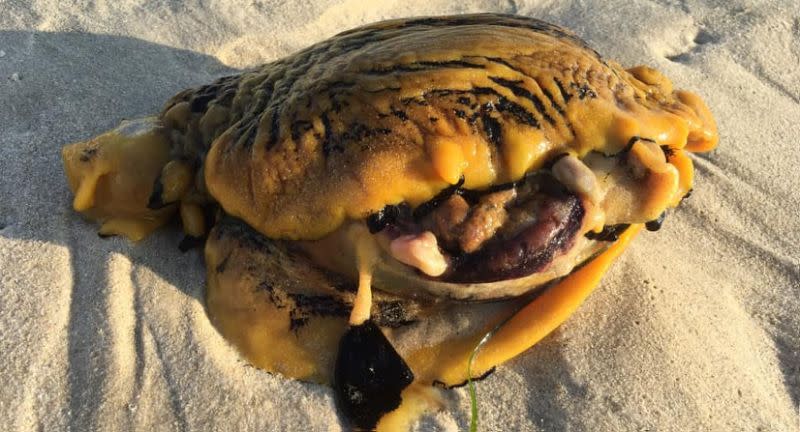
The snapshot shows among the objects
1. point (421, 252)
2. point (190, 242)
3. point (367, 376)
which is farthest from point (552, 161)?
point (190, 242)

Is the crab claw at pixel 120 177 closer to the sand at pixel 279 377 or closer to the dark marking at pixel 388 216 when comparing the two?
the sand at pixel 279 377

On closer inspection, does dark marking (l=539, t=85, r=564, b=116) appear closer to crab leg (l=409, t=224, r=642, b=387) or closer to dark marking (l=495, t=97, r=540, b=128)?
dark marking (l=495, t=97, r=540, b=128)

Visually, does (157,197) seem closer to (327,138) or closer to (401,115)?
(327,138)

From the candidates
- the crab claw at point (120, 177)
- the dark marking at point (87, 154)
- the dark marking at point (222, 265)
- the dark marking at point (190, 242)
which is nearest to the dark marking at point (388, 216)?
the dark marking at point (222, 265)

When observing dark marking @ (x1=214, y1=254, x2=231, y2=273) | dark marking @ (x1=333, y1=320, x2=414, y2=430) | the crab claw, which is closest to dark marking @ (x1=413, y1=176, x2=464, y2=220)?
dark marking @ (x1=333, y1=320, x2=414, y2=430)

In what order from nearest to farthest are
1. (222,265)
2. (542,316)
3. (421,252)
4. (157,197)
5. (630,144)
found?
1. (421,252)
2. (630,144)
3. (542,316)
4. (222,265)
5. (157,197)

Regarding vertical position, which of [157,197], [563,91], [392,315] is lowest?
[392,315]

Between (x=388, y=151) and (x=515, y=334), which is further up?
(x=388, y=151)
